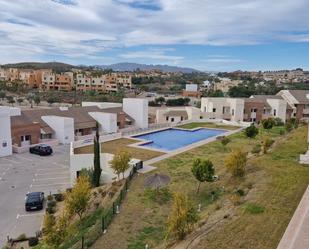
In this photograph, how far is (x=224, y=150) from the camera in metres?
34.6

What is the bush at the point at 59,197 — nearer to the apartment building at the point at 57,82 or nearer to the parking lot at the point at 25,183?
the parking lot at the point at 25,183

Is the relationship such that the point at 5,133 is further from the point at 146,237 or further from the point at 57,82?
the point at 57,82

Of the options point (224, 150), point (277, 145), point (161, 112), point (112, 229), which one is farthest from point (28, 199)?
point (161, 112)

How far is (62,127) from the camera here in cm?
4359

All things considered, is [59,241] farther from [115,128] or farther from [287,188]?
[115,128]

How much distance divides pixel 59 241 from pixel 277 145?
23083mm

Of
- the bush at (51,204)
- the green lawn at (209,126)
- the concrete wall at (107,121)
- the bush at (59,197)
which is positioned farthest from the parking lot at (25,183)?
the green lawn at (209,126)

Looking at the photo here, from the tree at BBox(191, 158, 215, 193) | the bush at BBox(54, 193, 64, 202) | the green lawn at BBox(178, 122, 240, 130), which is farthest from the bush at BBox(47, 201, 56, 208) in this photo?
the green lawn at BBox(178, 122, 240, 130)

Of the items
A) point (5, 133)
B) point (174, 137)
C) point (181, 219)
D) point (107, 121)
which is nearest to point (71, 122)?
point (107, 121)

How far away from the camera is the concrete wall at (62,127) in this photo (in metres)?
43.6

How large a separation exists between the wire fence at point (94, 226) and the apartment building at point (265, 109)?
150 feet

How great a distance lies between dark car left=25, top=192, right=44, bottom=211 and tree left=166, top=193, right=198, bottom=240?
41.1 feet

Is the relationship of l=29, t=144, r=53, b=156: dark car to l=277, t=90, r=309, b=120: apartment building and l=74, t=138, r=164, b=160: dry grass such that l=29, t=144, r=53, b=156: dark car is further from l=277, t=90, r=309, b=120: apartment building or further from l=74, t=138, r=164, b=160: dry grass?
l=277, t=90, r=309, b=120: apartment building

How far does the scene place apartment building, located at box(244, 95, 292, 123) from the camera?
205ft
